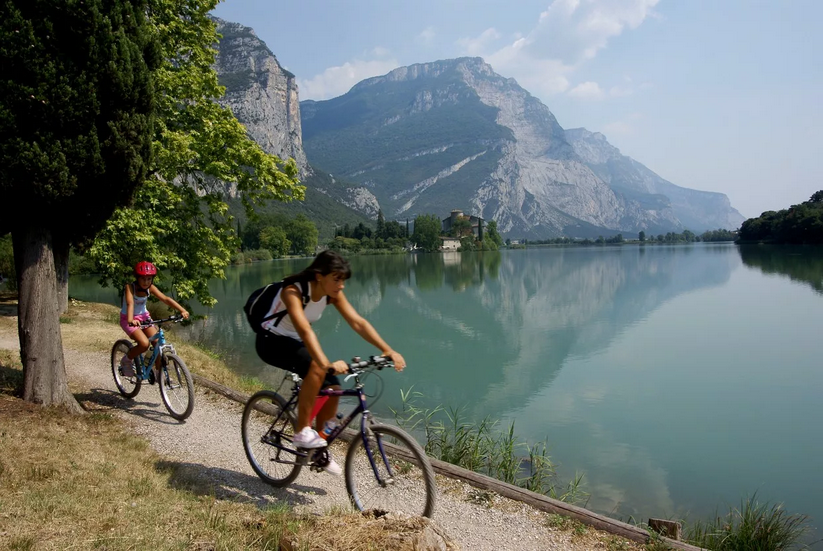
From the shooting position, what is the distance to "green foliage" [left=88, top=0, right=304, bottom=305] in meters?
14.2

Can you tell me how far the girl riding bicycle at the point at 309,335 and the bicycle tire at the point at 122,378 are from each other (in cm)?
458

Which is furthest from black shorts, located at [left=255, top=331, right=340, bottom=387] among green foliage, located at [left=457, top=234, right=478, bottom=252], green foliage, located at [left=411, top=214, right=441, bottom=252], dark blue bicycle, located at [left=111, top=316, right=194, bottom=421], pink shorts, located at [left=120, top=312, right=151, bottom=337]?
green foliage, located at [left=457, top=234, right=478, bottom=252]

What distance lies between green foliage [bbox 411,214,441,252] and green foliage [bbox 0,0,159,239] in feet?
483

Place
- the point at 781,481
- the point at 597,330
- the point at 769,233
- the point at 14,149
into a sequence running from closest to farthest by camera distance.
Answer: the point at 14,149 < the point at 781,481 < the point at 597,330 < the point at 769,233

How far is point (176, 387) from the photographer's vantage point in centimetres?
759

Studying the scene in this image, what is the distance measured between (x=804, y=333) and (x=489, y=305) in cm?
1709

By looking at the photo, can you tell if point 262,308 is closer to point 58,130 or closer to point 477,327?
point 58,130

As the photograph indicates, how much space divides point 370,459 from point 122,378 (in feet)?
19.3

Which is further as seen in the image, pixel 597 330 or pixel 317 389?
pixel 597 330

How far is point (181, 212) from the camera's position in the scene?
1602cm

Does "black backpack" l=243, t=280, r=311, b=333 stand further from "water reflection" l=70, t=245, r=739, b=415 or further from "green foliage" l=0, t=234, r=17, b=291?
"green foliage" l=0, t=234, r=17, b=291

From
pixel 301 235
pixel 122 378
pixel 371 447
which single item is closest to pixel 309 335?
pixel 371 447

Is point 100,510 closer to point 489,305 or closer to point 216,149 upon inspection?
point 216,149

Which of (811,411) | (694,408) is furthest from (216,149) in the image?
(811,411)
